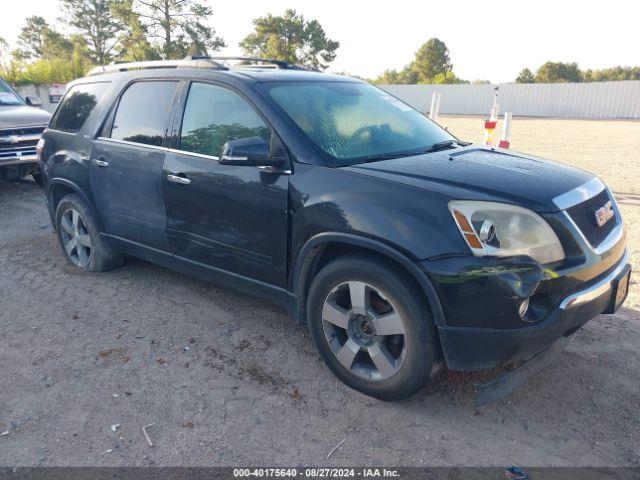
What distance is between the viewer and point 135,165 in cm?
421

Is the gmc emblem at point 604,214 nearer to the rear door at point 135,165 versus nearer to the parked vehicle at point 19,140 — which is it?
the rear door at point 135,165

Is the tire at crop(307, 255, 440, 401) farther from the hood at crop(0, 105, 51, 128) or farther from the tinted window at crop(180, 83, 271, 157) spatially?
the hood at crop(0, 105, 51, 128)

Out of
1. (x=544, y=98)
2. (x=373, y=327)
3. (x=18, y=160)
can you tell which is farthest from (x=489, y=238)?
(x=544, y=98)

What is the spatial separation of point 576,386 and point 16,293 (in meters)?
4.47

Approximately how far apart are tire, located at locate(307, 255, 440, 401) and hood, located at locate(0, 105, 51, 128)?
295 inches

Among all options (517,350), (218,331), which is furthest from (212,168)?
(517,350)

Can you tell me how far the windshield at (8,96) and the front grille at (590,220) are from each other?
9.72 m

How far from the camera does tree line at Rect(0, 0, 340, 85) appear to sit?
42.8m

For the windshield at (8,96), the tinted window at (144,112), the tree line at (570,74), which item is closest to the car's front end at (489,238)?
the tinted window at (144,112)

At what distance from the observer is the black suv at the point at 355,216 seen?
2.66 m

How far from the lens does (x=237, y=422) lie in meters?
2.95

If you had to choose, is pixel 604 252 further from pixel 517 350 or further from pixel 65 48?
pixel 65 48

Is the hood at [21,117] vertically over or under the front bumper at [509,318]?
over

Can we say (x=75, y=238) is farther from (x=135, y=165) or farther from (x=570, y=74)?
(x=570, y=74)
